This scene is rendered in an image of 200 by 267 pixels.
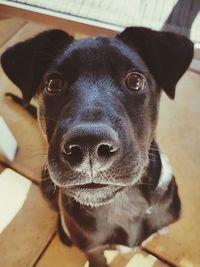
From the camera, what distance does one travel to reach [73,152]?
0.89 m

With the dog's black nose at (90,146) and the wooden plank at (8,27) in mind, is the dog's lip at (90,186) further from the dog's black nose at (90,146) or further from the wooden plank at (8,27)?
the wooden plank at (8,27)

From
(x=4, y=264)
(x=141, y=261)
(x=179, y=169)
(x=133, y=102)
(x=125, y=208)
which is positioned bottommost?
(x=4, y=264)

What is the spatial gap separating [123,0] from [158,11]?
15 cm

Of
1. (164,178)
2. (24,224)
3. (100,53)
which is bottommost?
(24,224)

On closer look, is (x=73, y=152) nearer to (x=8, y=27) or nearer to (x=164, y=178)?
(x=164, y=178)

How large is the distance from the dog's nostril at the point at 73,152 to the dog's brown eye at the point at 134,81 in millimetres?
312

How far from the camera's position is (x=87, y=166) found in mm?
884

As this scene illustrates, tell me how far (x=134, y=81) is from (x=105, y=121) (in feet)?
0.76

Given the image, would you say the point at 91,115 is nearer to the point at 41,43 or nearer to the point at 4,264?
the point at 41,43

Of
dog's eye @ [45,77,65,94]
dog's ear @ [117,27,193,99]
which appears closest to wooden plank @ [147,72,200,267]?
dog's ear @ [117,27,193,99]

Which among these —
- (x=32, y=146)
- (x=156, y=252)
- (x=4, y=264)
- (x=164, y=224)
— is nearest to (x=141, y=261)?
(x=156, y=252)

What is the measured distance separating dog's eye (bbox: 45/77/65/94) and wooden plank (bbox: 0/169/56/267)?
789 millimetres

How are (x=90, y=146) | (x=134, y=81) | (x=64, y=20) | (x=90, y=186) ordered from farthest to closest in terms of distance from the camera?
(x=64, y=20) → (x=134, y=81) → (x=90, y=186) → (x=90, y=146)

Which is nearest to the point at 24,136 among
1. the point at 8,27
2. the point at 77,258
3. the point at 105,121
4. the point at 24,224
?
the point at 24,224
